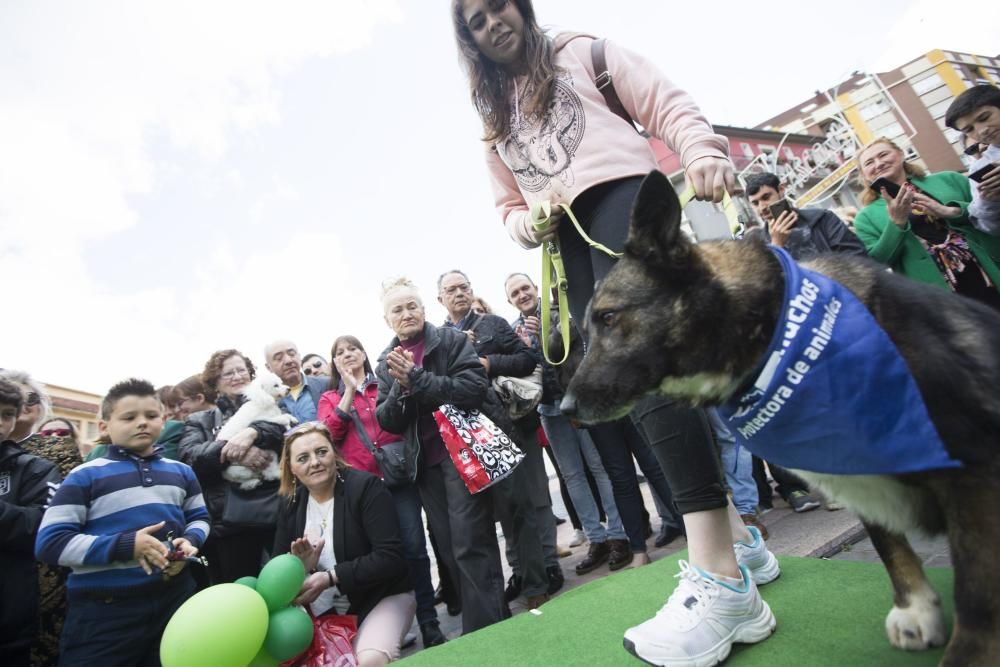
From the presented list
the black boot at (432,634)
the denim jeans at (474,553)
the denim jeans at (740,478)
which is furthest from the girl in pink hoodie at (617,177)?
the black boot at (432,634)

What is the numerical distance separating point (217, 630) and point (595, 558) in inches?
135

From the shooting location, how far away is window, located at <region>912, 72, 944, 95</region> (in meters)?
53.5

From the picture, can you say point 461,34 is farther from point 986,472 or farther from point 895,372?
point 986,472

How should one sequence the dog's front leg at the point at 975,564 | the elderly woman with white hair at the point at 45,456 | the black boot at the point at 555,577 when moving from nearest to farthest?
the dog's front leg at the point at 975,564 → the elderly woman with white hair at the point at 45,456 → the black boot at the point at 555,577

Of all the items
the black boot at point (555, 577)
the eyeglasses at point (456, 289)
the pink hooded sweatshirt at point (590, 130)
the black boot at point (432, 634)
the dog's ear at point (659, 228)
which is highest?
the eyeglasses at point (456, 289)

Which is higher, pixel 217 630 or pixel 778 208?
pixel 778 208

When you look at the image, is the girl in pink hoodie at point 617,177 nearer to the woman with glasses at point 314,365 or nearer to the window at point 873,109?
the woman with glasses at point 314,365

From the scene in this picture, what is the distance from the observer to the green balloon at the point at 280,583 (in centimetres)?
313

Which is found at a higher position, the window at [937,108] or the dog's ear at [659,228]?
the window at [937,108]

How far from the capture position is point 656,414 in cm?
197

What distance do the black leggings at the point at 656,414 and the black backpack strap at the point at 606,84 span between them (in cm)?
45

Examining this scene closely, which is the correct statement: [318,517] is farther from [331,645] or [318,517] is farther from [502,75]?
[502,75]

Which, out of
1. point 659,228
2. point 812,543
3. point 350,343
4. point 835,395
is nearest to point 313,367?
point 350,343

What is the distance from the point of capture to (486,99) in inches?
108
